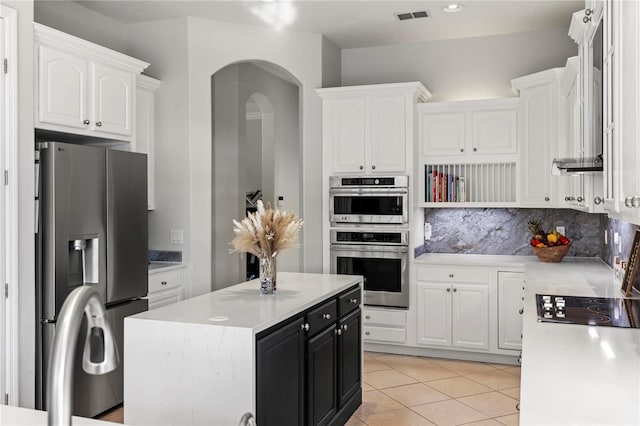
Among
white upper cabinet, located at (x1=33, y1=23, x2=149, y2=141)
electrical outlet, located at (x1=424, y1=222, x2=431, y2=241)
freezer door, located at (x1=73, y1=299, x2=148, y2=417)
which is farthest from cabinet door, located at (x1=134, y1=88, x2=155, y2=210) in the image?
electrical outlet, located at (x1=424, y1=222, x2=431, y2=241)

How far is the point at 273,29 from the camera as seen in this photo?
5.07 meters

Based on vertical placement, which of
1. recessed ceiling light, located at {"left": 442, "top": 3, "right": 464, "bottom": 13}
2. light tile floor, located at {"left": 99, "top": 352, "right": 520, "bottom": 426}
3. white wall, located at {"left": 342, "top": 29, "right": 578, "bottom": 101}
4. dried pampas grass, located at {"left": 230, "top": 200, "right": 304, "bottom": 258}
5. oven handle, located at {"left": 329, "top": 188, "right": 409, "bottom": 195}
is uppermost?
recessed ceiling light, located at {"left": 442, "top": 3, "right": 464, "bottom": 13}

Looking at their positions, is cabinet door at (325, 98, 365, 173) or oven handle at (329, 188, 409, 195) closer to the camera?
oven handle at (329, 188, 409, 195)

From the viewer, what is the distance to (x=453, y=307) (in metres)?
4.89

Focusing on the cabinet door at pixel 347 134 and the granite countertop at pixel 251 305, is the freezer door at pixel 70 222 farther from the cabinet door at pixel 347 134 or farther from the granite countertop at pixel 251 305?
the cabinet door at pixel 347 134

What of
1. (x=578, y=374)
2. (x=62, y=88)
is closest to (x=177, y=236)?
(x=62, y=88)

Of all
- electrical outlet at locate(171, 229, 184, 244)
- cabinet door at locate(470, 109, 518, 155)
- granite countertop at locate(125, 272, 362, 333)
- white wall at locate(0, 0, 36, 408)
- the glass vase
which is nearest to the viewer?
granite countertop at locate(125, 272, 362, 333)

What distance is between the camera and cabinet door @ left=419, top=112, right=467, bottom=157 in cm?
506

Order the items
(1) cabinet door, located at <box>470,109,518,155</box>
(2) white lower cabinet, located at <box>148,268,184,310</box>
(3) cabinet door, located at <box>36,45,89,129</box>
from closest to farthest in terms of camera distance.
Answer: (3) cabinet door, located at <box>36,45,89,129</box> → (2) white lower cabinet, located at <box>148,268,184,310</box> → (1) cabinet door, located at <box>470,109,518,155</box>

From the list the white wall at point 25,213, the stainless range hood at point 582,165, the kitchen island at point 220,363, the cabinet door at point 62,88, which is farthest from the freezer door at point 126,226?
the stainless range hood at point 582,165

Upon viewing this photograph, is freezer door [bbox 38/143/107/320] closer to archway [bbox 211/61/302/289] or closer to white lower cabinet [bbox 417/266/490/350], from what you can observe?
archway [bbox 211/61/302/289]

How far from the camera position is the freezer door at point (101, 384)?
11.2ft

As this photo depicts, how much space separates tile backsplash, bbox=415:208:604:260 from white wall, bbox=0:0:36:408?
128 inches

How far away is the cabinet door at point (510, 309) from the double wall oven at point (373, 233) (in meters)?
0.81
